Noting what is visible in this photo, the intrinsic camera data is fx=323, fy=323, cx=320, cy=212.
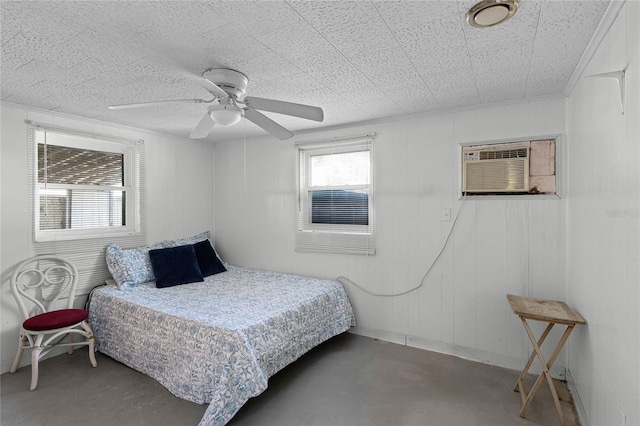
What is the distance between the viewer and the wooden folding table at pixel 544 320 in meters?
1.97

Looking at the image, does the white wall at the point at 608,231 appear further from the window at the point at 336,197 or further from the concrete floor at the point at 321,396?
the window at the point at 336,197

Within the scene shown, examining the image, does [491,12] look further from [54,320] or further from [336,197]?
[54,320]

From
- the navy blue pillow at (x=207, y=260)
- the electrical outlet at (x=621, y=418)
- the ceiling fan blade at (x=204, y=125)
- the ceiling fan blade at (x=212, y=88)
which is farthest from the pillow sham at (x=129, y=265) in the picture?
the electrical outlet at (x=621, y=418)

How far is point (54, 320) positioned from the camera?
8.37 ft

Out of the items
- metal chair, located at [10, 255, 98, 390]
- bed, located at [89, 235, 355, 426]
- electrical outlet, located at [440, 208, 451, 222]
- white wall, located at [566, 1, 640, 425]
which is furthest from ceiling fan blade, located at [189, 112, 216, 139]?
white wall, located at [566, 1, 640, 425]

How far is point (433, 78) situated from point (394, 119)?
37.1 inches

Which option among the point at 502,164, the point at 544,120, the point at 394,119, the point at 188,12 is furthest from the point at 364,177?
the point at 188,12

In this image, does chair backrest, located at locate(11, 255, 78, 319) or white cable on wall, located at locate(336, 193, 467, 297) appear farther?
white cable on wall, located at locate(336, 193, 467, 297)

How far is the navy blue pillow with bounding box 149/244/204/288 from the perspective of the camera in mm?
3288

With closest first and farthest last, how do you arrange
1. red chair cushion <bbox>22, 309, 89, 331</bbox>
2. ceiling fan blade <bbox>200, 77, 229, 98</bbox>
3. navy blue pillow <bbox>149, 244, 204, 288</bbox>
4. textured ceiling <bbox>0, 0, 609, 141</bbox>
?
textured ceiling <bbox>0, 0, 609, 141</bbox> → ceiling fan blade <bbox>200, 77, 229, 98</bbox> → red chair cushion <bbox>22, 309, 89, 331</bbox> → navy blue pillow <bbox>149, 244, 204, 288</bbox>

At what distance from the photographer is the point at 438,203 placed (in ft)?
9.77

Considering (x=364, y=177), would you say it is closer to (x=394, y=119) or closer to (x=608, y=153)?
(x=394, y=119)

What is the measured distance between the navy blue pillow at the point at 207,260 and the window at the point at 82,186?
0.72 meters

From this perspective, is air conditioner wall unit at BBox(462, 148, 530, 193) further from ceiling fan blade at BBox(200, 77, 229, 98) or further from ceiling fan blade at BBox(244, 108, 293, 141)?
ceiling fan blade at BBox(200, 77, 229, 98)
